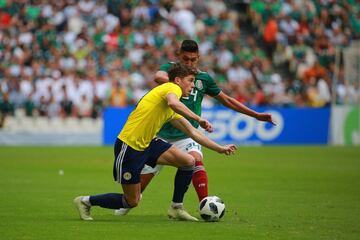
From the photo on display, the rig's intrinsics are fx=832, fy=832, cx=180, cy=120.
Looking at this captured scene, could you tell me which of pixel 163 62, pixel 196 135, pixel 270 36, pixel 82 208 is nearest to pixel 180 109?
pixel 196 135

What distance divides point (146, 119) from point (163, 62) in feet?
71.4

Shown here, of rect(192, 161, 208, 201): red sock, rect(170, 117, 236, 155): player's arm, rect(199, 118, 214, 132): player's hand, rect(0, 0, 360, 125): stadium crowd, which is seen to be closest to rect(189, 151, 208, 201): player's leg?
rect(192, 161, 208, 201): red sock

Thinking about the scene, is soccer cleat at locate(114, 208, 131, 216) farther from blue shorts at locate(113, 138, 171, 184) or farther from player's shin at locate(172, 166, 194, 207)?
blue shorts at locate(113, 138, 171, 184)

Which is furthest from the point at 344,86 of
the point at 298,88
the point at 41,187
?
the point at 41,187

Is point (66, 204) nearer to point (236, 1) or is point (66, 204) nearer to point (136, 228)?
point (136, 228)

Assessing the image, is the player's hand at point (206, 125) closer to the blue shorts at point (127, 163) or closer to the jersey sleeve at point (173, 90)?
the jersey sleeve at point (173, 90)

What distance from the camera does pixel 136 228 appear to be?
982 cm

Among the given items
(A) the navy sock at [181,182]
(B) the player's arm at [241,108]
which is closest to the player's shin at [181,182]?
(A) the navy sock at [181,182]

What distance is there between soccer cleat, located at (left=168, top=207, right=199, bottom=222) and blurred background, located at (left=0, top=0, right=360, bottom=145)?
712 inches

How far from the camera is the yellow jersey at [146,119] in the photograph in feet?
33.4

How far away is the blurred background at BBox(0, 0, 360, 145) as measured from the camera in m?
29.1

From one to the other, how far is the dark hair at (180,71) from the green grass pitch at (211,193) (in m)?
1.84

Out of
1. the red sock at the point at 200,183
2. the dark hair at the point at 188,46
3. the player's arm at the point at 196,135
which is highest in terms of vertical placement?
the dark hair at the point at 188,46

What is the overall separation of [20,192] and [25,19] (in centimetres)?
1821
